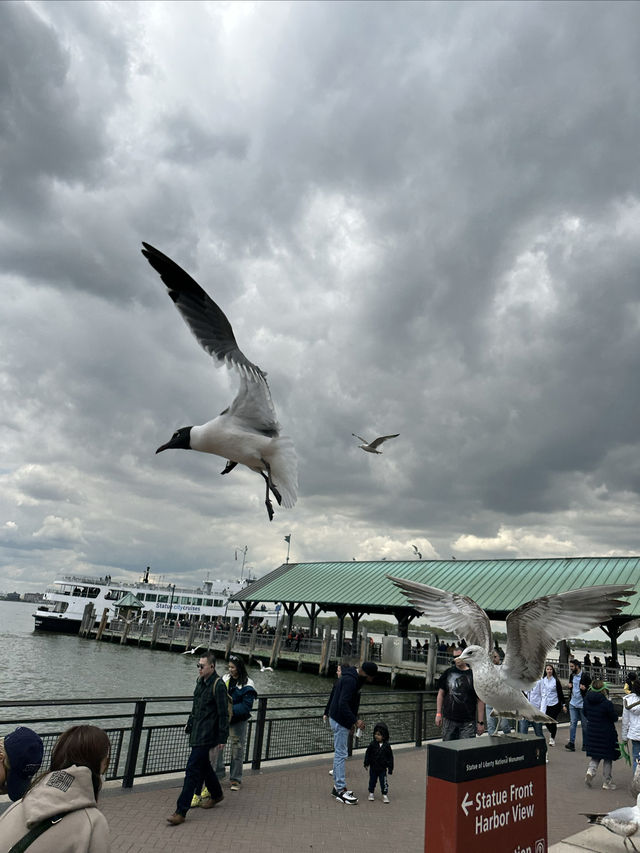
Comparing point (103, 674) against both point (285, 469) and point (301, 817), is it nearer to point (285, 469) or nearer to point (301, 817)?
point (301, 817)

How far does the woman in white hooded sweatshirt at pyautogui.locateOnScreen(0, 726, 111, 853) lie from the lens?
2.04 meters

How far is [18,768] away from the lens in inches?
94.3

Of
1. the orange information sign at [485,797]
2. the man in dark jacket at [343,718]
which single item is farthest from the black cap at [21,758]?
the man in dark jacket at [343,718]

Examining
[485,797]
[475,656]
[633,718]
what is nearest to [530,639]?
[475,656]

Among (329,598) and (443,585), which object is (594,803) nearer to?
(443,585)

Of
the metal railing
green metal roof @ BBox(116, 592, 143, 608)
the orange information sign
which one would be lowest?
the metal railing

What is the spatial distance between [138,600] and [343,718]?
59.0 m

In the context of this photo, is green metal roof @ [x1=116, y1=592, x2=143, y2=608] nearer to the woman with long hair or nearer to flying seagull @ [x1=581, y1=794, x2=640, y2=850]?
the woman with long hair

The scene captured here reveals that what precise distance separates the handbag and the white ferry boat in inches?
2305

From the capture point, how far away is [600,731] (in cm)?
846

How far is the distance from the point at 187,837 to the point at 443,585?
25.7m

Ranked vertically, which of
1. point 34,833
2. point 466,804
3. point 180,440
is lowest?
point 466,804

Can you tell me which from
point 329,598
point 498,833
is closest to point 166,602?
point 329,598

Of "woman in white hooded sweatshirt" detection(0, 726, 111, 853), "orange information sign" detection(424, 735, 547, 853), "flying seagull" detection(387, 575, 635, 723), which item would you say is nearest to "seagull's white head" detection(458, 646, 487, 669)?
"flying seagull" detection(387, 575, 635, 723)
